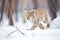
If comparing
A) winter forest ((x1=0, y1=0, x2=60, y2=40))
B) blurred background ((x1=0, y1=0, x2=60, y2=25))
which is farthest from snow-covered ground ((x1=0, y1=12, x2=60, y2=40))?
blurred background ((x1=0, y1=0, x2=60, y2=25))

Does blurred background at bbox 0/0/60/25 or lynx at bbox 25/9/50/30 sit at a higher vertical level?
blurred background at bbox 0/0/60/25

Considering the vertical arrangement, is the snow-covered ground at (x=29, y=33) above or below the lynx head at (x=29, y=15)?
below

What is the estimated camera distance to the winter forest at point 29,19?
4.85ft

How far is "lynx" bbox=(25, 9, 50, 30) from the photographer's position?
1.50 m

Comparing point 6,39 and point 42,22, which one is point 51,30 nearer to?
point 42,22

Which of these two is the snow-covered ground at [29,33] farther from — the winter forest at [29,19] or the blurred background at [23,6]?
the blurred background at [23,6]

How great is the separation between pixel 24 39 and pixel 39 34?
22 cm

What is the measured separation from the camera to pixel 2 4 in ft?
5.08

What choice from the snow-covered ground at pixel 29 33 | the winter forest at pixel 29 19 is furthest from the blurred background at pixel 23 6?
the snow-covered ground at pixel 29 33

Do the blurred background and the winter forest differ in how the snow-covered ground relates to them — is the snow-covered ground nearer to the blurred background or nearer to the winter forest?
the winter forest

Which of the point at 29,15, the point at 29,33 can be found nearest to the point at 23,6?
the point at 29,15

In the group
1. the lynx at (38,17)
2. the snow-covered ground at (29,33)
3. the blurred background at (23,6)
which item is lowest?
the snow-covered ground at (29,33)

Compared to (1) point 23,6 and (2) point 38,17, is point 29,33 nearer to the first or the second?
(2) point 38,17

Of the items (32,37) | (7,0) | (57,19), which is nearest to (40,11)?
(57,19)
